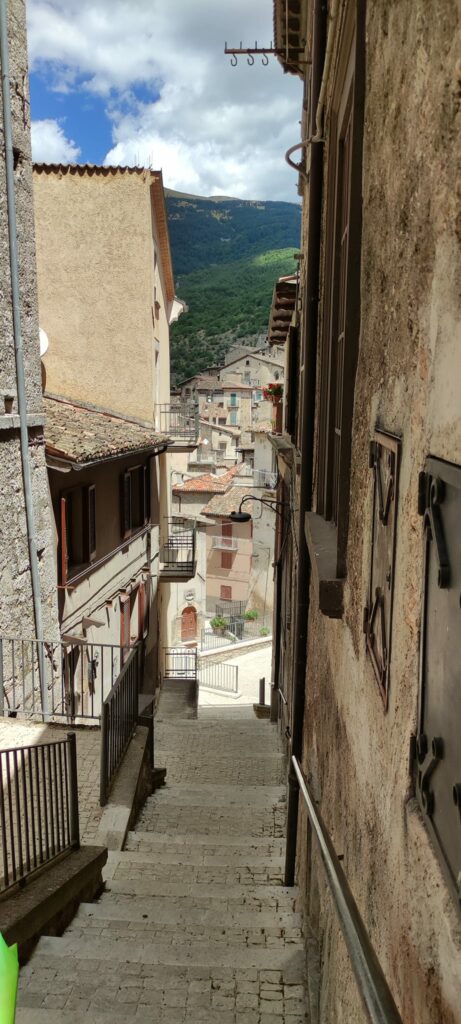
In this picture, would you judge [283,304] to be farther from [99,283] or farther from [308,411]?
[308,411]

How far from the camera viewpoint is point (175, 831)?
24.0 feet

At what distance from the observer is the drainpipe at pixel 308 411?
5125 millimetres

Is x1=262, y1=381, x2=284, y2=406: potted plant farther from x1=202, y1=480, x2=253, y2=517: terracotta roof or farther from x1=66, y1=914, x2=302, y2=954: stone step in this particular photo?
x1=202, y1=480, x2=253, y2=517: terracotta roof

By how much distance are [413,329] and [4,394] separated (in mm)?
8314

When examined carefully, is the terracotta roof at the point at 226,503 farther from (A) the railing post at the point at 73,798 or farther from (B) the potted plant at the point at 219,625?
(A) the railing post at the point at 73,798

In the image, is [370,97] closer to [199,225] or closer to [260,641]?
[260,641]

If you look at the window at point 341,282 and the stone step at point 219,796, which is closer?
the window at point 341,282

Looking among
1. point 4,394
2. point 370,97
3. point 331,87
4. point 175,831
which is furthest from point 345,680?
point 4,394

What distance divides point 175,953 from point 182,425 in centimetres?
1558

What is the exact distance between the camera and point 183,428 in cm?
1859

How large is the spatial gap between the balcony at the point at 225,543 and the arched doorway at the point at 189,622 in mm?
3807

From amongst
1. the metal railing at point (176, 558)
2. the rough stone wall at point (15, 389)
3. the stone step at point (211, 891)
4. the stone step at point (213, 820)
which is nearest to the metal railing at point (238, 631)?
the metal railing at point (176, 558)

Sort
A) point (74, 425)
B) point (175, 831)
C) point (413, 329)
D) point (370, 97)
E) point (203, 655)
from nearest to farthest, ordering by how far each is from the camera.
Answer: point (413, 329), point (370, 97), point (175, 831), point (74, 425), point (203, 655)

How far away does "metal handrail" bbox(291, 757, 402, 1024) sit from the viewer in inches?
63.2
